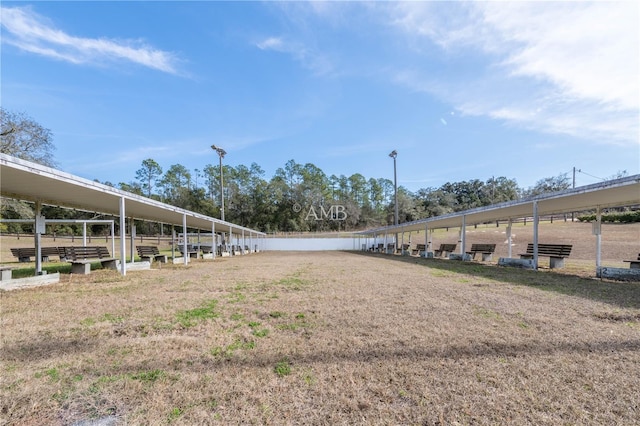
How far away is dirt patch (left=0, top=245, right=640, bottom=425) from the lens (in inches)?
79.7

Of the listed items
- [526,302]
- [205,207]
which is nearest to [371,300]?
[526,302]

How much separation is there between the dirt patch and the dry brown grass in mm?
14

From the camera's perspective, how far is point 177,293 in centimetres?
601

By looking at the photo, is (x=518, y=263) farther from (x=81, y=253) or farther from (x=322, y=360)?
(x=81, y=253)


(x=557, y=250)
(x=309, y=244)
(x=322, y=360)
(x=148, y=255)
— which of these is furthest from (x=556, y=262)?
(x=309, y=244)

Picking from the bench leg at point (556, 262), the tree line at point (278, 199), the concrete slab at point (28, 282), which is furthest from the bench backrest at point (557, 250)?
the tree line at point (278, 199)

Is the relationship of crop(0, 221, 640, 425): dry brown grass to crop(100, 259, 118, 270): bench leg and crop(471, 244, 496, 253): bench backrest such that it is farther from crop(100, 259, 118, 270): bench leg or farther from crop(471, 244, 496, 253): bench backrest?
crop(471, 244, 496, 253): bench backrest

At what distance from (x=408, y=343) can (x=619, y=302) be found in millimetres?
4334

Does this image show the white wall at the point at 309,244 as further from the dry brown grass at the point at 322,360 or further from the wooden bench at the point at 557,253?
the dry brown grass at the point at 322,360

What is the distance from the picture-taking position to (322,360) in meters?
2.81

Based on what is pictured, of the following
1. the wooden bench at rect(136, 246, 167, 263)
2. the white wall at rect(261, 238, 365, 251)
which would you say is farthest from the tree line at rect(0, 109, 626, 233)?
the wooden bench at rect(136, 246, 167, 263)

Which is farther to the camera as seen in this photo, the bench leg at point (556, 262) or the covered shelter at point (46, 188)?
the bench leg at point (556, 262)

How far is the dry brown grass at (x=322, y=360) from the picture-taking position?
2.02 m

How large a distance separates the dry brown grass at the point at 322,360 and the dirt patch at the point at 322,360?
0.05 ft
